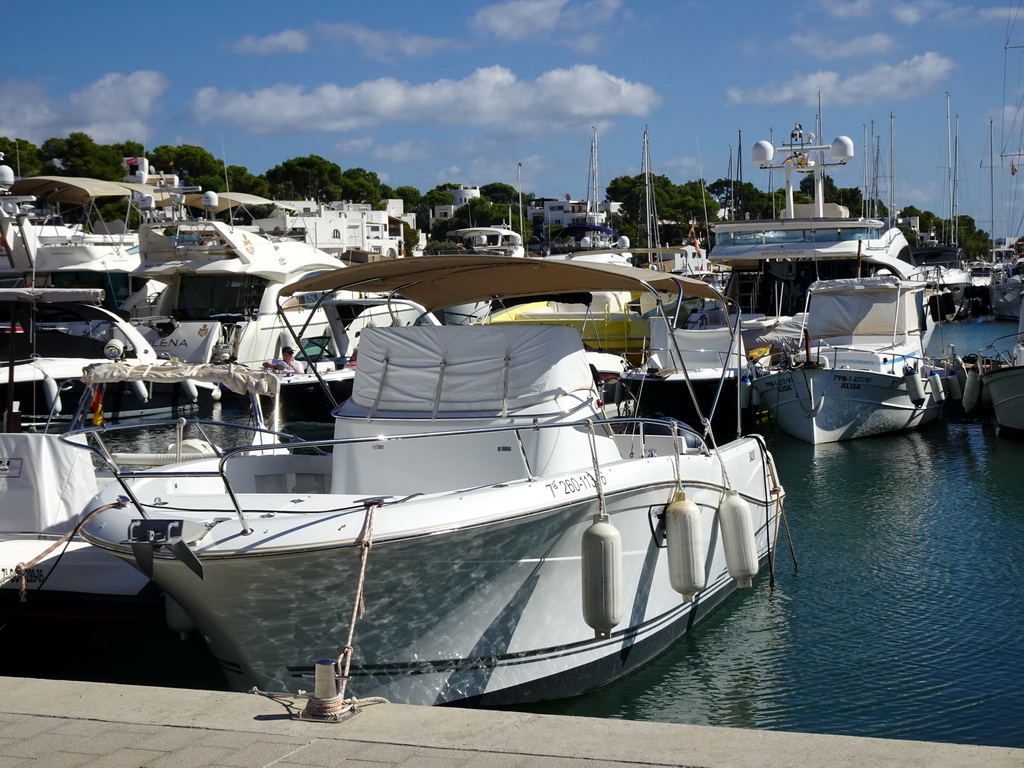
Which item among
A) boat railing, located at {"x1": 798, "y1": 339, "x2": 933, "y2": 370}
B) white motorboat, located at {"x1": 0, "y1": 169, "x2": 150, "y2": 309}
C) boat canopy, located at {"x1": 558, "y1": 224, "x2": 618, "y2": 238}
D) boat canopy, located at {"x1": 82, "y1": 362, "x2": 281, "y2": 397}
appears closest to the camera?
boat canopy, located at {"x1": 82, "y1": 362, "x2": 281, "y2": 397}

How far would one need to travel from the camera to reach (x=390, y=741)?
5188 mm

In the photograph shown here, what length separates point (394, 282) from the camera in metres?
10.5

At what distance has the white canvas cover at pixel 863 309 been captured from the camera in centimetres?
2173

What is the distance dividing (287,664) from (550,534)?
189 centimetres

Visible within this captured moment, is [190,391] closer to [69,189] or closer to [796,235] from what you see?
[796,235]

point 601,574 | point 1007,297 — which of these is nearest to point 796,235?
point 601,574

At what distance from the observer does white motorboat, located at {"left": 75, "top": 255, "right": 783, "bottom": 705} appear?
21.4 feet

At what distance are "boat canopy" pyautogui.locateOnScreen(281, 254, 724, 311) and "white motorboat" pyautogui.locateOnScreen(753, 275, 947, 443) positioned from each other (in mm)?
9101

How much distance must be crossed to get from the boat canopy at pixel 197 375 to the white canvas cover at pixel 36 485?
128 inches

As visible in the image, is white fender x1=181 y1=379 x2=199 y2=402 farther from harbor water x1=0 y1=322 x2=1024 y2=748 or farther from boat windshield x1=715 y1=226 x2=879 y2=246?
harbor water x1=0 y1=322 x2=1024 y2=748

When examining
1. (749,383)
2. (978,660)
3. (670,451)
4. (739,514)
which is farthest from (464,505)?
(749,383)

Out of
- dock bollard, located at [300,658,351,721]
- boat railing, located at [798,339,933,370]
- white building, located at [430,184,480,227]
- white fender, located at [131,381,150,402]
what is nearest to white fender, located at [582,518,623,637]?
dock bollard, located at [300,658,351,721]

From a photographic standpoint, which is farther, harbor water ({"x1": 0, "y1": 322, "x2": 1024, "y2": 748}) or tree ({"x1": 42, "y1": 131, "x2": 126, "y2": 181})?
tree ({"x1": 42, "y1": 131, "x2": 126, "y2": 181})

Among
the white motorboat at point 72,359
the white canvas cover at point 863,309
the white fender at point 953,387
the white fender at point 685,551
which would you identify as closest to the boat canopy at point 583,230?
the white canvas cover at point 863,309
